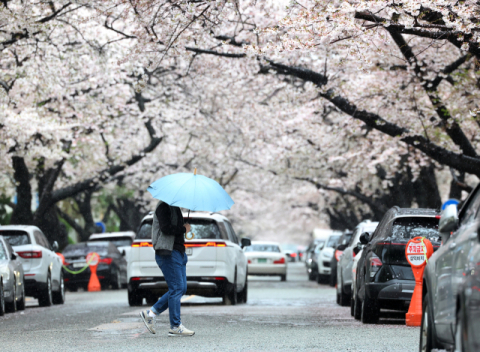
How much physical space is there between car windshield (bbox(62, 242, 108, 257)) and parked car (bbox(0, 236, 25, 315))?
8801 millimetres

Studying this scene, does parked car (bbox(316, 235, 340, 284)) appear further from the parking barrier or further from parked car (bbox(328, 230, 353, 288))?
the parking barrier

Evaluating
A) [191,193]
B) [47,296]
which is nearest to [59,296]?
[47,296]

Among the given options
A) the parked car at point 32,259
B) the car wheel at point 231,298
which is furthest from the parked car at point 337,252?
the parked car at point 32,259

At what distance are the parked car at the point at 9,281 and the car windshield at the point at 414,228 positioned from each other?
7.05 m

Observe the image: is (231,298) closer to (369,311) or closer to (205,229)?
(205,229)

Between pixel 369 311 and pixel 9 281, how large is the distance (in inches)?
269

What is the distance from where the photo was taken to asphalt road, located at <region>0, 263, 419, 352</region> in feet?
28.1

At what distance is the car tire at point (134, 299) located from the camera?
15.8 m

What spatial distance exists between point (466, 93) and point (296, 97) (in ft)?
20.4

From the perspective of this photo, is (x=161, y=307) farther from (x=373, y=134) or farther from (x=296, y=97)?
(x=373, y=134)

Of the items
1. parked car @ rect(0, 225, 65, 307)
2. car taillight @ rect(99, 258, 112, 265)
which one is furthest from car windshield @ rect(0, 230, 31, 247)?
car taillight @ rect(99, 258, 112, 265)

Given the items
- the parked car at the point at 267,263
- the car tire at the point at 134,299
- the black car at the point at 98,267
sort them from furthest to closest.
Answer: the parked car at the point at 267,263 < the black car at the point at 98,267 < the car tire at the point at 134,299

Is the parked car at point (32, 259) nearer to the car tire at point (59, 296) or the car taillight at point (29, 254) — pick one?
the car taillight at point (29, 254)

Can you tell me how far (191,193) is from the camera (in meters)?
9.57
